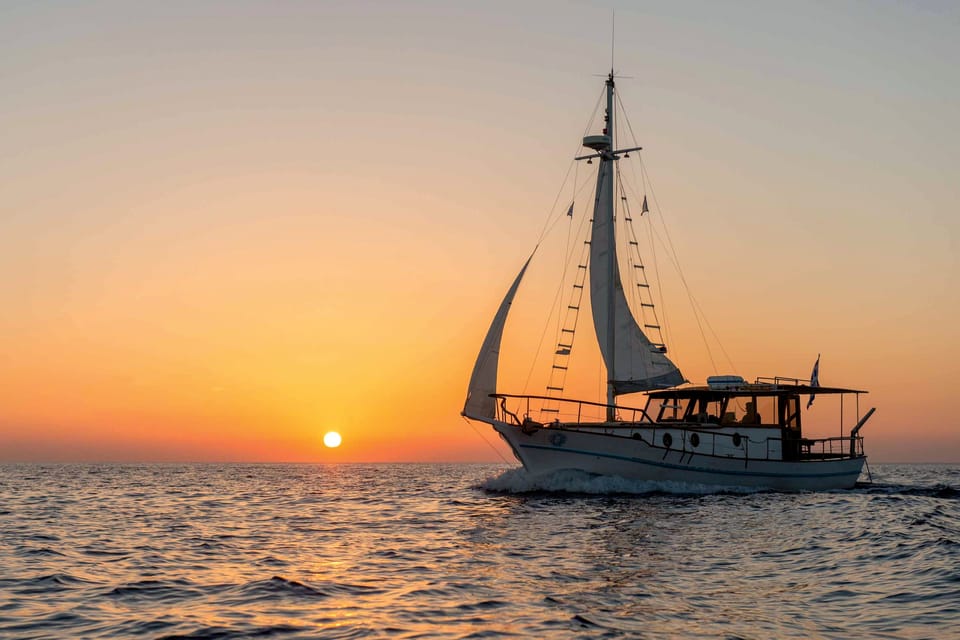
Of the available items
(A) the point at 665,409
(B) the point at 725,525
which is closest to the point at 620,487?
(A) the point at 665,409

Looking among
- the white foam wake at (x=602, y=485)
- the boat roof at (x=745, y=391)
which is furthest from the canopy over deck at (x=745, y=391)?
the white foam wake at (x=602, y=485)

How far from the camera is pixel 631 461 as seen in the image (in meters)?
37.5

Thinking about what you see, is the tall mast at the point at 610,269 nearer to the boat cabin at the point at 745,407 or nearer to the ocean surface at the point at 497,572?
the boat cabin at the point at 745,407

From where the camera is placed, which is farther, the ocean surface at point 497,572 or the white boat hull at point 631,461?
the white boat hull at point 631,461

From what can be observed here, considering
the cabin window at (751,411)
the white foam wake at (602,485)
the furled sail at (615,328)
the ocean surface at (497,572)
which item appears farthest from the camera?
the furled sail at (615,328)

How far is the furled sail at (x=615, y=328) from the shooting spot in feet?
140

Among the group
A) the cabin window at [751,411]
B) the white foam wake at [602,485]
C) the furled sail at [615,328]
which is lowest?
the white foam wake at [602,485]

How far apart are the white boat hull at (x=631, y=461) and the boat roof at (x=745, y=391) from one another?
3323mm

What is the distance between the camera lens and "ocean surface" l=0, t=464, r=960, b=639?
13.4m

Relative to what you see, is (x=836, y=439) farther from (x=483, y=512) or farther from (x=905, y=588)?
(x=905, y=588)

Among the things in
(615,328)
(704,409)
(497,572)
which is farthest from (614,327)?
(497,572)

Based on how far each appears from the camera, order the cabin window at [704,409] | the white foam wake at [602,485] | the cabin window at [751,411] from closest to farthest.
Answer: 1. the white foam wake at [602,485]
2. the cabin window at [751,411]
3. the cabin window at [704,409]

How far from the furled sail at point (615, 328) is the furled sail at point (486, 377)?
7.19 meters

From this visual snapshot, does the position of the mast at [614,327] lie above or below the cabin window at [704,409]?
above
